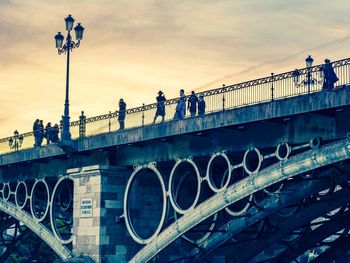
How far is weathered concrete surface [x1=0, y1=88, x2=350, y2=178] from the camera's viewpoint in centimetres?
2880

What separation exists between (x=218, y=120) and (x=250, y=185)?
9.31 ft

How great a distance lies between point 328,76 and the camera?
94.5 ft

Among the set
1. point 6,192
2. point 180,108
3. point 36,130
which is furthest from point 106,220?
point 6,192

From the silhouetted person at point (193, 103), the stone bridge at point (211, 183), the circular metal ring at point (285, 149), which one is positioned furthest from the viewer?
the silhouetted person at point (193, 103)

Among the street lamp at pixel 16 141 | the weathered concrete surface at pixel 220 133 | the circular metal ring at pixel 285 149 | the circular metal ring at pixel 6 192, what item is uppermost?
the street lamp at pixel 16 141

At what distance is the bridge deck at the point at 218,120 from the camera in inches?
1113

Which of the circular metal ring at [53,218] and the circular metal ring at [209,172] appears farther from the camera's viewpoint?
the circular metal ring at [53,218]

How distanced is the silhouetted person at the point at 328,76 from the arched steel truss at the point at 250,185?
72.8 inches

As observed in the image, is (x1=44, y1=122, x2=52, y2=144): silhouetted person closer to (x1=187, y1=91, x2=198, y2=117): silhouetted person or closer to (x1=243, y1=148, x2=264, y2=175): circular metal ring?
(x1=187, y1=91, x2=198, y2=117): silhouetted person

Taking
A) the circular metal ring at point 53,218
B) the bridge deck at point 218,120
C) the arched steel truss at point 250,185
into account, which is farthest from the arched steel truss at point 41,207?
the arched steel truss at point 250,185

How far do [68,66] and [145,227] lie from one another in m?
8.02

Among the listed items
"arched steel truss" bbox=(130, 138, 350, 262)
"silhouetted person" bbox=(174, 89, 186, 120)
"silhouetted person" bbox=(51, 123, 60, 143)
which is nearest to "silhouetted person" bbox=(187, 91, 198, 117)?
"silhouetted person" bbox=(174, 89, 186, 120)

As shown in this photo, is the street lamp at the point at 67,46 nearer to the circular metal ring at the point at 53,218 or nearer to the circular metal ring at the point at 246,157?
the circular metal ring at the point at 53,218

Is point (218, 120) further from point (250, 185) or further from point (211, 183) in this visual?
point (250, 185)
